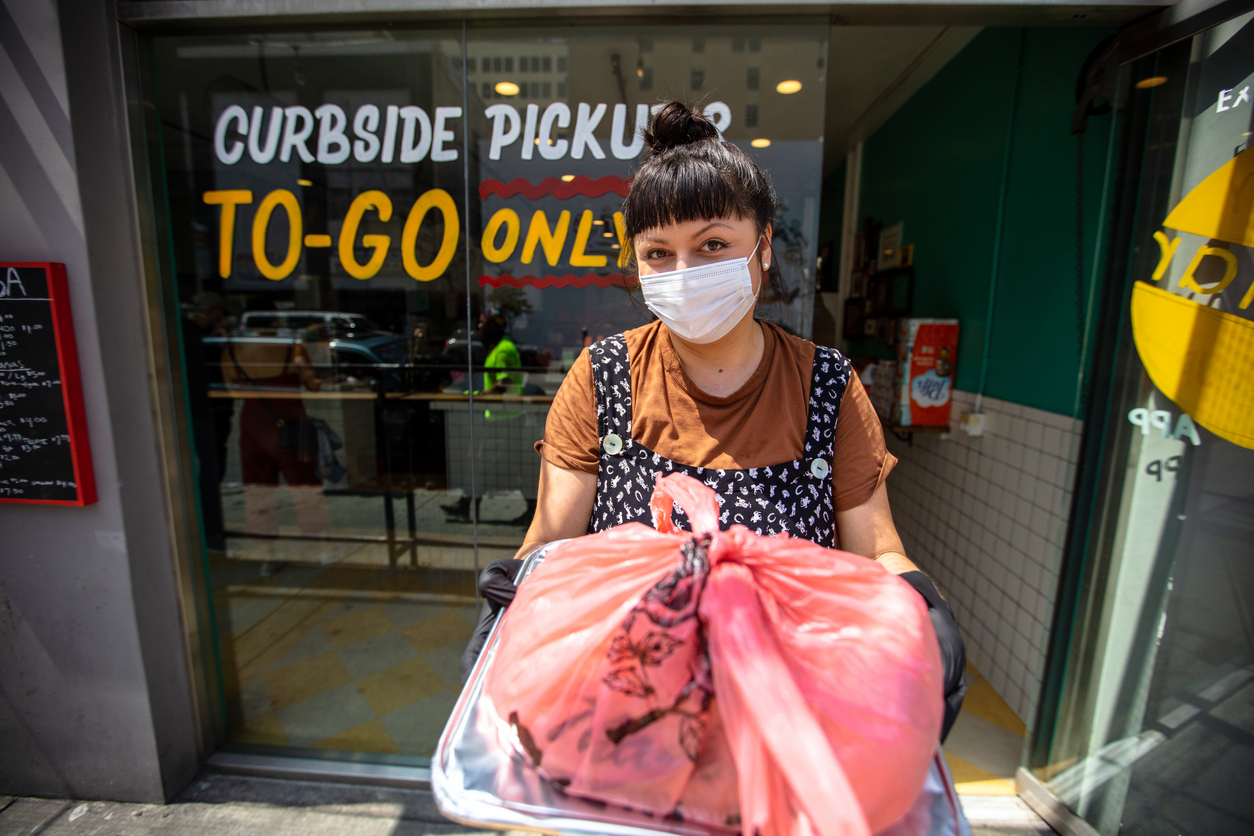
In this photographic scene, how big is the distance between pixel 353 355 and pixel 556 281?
64.1 inches

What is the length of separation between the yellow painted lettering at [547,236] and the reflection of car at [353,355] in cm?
93

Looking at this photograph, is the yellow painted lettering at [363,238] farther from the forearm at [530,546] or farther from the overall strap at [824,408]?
the overall strap at [824,408]

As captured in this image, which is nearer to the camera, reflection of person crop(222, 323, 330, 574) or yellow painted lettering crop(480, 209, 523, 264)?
yellow painted lettering crop(480, 209, 523, 264)

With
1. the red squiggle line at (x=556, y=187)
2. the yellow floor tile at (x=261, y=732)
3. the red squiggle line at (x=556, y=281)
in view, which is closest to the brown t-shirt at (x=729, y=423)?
the red squiggle line at (x=556, y=281)

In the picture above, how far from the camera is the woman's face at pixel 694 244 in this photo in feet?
3.49

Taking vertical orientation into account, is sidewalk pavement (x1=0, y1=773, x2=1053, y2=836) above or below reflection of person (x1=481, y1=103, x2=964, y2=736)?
below

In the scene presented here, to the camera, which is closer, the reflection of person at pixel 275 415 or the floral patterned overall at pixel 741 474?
the floral patterned overall at pixel 741 474

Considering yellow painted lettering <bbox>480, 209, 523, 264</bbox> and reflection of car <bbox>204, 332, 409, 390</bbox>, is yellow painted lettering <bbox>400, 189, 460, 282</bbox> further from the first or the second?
reflection of car <bbox>204, 332, 409, 390</bbox>

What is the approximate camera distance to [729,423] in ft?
3.61

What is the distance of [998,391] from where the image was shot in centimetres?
277

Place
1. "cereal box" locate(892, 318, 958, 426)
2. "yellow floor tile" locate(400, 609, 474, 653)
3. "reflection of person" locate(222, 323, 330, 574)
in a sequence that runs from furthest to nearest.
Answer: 1. "reflection of person" locate(222, 323, 330, 574)
2. "cereal box" locate(892, 318, 958, 426)
3. "yellow floor tile" locate(400, 609, 474, 653)

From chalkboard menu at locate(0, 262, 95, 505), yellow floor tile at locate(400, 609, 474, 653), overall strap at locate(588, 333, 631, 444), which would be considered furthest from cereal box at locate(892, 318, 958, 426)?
chalkboard menu at locate(0, 262, 95, 505)

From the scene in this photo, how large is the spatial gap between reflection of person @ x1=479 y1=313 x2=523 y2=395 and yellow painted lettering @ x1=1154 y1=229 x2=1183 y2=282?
228cm

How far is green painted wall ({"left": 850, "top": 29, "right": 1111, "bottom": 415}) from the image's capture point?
230 centimetres
